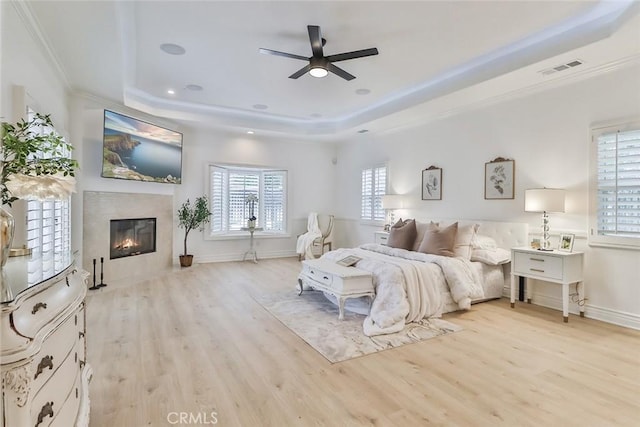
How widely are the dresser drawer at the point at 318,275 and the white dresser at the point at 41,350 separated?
249 centimetres

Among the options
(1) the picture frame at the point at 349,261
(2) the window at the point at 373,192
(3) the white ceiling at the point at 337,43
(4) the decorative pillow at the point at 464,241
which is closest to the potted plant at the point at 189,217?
(3) the white ceiling at the point at 337,43

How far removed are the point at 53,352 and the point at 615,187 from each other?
4.98 meters

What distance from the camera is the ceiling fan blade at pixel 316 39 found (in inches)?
118

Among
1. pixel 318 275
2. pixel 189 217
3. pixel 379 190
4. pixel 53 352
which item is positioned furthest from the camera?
pixel 379 190

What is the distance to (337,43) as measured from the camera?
3727 mm

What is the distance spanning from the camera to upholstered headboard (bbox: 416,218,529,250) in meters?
4.45

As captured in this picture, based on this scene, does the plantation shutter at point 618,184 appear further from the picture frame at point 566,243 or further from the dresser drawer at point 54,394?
the dresser drawer at point 54,394

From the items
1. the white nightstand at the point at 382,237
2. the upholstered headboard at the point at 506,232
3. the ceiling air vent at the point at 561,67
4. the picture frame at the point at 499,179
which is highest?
the ceiling air vent at the point at 561,67

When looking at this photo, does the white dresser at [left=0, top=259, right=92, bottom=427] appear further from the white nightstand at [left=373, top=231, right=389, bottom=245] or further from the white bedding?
the white nightstand at [left=373, top=231, right=389, bottom=245]

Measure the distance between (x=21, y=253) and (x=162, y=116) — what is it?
4.65 metres

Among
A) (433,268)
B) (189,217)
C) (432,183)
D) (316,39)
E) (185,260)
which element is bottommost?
(185,260)

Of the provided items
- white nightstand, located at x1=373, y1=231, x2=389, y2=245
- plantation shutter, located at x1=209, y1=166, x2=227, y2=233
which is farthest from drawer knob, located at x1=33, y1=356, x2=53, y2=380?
plantation shutter, located at x1=209, y1=166, x2=227, y2=233

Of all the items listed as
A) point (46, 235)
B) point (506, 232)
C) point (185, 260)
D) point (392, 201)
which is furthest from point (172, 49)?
point (506, 232)

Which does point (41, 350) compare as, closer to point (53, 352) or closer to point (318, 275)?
point (53, 352)
